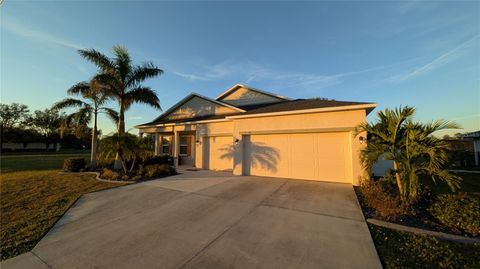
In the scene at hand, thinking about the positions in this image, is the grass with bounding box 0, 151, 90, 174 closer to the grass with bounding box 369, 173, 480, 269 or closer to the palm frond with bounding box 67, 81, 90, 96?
the palm frond with bounding box 67, 81, 90, 96

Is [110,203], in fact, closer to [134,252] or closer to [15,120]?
[134,252]

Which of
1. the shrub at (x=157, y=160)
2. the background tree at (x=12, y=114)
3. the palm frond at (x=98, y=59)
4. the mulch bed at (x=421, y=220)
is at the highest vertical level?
the background tree at (x=12, y=114)

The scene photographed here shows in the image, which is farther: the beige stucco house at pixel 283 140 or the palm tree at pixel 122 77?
the palm tree at pixel 122 77

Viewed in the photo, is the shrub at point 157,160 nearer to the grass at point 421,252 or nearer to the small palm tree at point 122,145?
the small palm tree at point 122,145

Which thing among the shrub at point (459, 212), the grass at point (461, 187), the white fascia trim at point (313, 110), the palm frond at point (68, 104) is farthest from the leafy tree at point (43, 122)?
the grass at point (461, 187)

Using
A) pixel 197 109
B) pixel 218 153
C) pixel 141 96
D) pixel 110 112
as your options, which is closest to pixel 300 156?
pixel 218 153

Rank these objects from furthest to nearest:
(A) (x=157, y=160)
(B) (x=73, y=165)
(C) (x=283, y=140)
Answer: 1. (A) (x=157, y=160)
2. (B) (x=73, y=165)
3. (C) (x=283, y=140)

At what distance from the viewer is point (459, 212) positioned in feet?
13.4

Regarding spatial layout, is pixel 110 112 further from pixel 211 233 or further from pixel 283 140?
pixel 211 233

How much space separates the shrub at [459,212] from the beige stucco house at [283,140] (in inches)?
126

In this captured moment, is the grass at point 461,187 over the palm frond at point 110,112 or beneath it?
beneath

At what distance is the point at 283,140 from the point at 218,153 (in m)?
4.67

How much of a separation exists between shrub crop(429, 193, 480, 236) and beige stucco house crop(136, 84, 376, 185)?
319 cm

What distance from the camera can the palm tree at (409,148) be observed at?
494 centimetres
